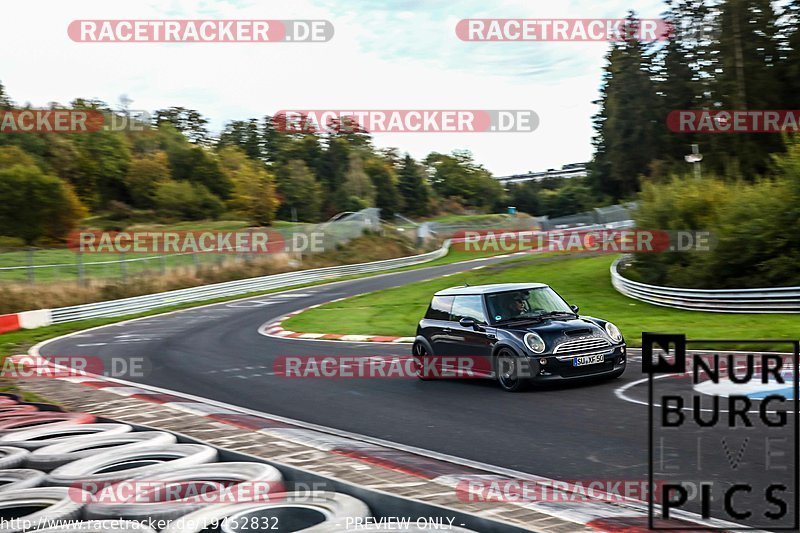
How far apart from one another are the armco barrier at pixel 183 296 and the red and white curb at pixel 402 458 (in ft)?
53.7

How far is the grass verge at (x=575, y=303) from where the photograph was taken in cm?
1873

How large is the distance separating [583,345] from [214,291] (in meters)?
30.3

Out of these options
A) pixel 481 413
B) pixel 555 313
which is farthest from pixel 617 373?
pixel 481 413

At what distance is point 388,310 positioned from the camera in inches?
1134

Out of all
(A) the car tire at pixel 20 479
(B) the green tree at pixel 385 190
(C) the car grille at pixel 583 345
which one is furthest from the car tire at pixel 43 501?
(B) the green tree at pixel 385 190

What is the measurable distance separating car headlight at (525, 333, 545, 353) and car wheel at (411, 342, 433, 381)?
2.33m

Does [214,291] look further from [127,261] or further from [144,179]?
[144,179]

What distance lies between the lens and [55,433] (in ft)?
28.8

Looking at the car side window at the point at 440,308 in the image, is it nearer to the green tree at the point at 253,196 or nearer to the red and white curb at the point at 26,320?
the red and white curb at the point at 26,320

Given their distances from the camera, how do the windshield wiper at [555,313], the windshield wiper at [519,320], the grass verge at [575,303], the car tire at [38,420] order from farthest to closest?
the grass verge at [575,303]
the windshield wiper at [555,313]
the windshield wiper at [519,320]
the car tire at [38,420]

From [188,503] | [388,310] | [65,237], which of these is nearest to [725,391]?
[188,503]

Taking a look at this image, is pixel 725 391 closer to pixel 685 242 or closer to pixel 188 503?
pixel 188 503

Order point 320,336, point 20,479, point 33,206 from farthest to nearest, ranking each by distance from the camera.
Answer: point 33,206 → point 320,336 → point 20,479

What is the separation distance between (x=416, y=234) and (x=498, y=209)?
64494mm
